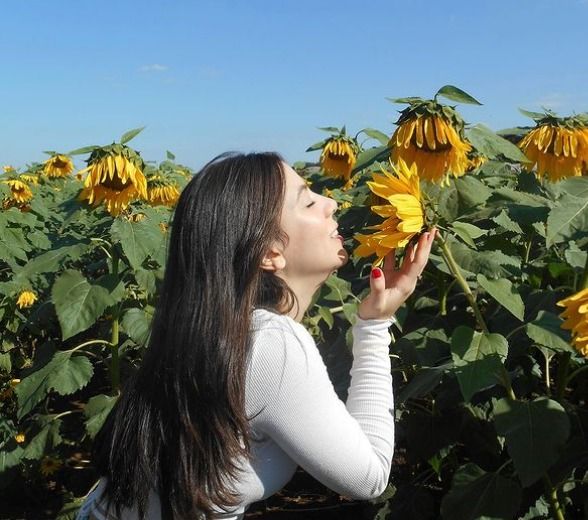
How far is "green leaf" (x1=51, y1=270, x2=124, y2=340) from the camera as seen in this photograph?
2.53 metres

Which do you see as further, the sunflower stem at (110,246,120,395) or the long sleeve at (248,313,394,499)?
the sunflower stem at (110,246,120,395)

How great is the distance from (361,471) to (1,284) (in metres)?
3.18

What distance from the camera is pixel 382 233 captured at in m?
1.58

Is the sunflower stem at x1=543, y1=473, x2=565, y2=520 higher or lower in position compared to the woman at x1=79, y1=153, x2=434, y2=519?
lower

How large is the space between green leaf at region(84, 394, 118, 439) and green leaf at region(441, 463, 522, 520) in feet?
3.90

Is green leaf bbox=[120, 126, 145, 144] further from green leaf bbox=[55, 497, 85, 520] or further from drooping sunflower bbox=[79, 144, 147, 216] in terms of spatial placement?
green leaf bbox=[55, 497, 85, 520]

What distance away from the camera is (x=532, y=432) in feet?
6.13

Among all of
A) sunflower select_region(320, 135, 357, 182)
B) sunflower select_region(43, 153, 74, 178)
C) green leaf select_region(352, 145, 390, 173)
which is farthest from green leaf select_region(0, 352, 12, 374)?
sunflower select_region(43, 153, 74, 178)

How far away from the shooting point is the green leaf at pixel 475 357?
5.73ft

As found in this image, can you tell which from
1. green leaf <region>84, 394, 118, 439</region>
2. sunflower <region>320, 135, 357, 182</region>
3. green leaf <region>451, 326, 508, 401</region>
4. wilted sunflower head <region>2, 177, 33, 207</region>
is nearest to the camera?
green leaf <region>451, 326, 508, 401</region>

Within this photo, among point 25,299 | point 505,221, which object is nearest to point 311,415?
point 505,221

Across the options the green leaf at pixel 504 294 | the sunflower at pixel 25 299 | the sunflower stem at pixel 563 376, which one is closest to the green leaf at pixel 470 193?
the green leaf at pixel 504 294

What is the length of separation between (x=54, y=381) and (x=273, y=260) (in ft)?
4.84

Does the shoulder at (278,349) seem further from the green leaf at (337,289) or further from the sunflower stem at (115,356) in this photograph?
the sunflower stem at (115,356)
